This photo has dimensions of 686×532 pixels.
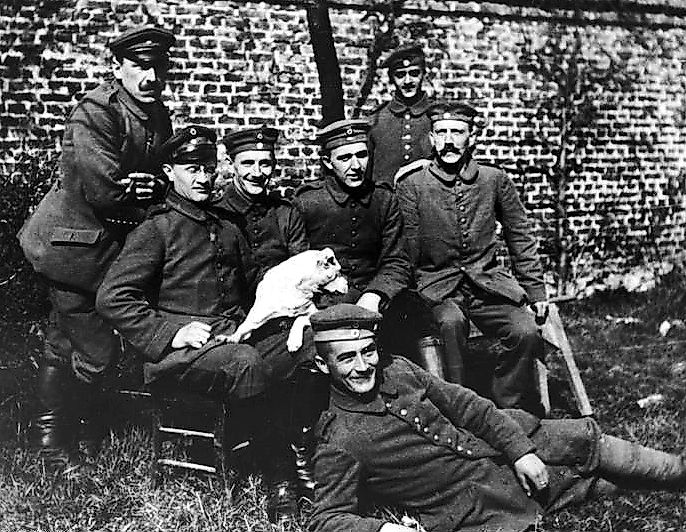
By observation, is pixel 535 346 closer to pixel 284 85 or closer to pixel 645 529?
pixel 645 529

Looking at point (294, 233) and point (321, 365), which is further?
point (294, 233)

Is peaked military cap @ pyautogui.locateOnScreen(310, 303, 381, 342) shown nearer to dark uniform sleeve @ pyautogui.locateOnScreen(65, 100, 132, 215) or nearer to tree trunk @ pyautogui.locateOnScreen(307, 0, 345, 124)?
dark uniform sleeve @ pyautogui.locateOnScreen(65, 100, 132, 215)

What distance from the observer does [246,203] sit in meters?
4.24

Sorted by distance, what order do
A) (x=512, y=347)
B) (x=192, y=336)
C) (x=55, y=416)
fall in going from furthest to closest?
1. (x=512, y=347)
2. (x=55, y=416)
3. (x=192, y=336)

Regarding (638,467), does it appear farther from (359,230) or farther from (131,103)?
(131,103)

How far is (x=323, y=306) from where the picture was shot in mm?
4332

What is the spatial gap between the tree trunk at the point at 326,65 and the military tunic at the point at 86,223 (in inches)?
131

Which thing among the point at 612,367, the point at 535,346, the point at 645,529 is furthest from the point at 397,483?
the point at 612,367

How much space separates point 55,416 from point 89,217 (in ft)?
3.45

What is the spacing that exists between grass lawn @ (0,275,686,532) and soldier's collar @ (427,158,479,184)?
5.25 feet

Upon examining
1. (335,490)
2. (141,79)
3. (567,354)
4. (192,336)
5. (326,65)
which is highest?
(326,65)

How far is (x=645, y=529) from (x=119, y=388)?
2.67 metres

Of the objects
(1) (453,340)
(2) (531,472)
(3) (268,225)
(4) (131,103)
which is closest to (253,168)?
(3) (268,225)

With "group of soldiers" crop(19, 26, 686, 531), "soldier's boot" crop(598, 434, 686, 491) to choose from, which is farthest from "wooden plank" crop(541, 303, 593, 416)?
"soldier's boot" crop(598, 434, 686, 491)
